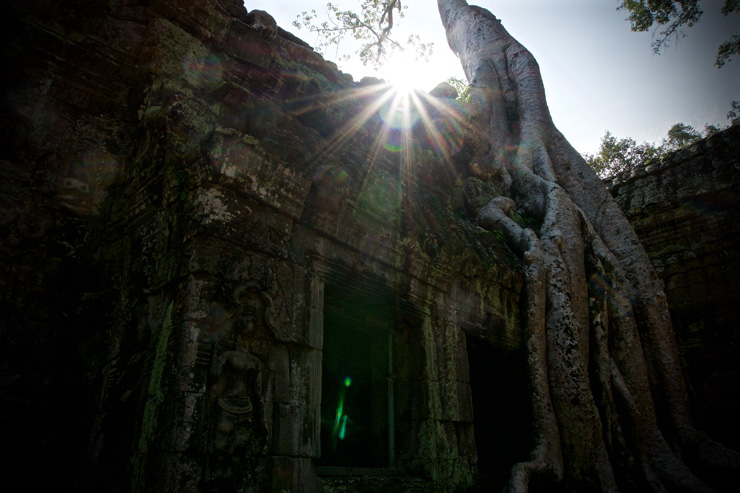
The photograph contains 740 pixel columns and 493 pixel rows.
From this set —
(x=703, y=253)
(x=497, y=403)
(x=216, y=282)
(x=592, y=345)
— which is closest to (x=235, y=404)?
(x=216, y=282)

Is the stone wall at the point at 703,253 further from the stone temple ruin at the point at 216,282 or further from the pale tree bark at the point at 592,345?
the stone temple ruin at the point at 216,282

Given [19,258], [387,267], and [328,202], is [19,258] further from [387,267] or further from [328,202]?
[387,267]

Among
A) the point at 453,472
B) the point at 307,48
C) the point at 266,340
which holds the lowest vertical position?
the point at 453,472

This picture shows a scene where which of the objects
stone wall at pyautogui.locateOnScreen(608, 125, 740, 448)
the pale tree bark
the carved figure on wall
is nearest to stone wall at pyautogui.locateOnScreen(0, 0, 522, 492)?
the carved figure on wall

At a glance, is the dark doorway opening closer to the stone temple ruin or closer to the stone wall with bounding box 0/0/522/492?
the stone temple ruin

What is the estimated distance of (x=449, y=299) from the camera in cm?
404

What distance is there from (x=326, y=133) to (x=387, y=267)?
174cm

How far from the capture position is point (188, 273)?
2246mm

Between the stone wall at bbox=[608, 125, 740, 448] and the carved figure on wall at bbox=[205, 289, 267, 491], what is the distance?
4.97m

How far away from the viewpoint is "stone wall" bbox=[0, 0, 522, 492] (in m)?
2.22

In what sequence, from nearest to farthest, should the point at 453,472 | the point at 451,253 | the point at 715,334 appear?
the point at 453,472, the point at 451,253, the point at 715,334

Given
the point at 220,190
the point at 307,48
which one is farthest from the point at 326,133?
the point at 220,190

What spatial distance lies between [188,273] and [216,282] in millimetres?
→ 139

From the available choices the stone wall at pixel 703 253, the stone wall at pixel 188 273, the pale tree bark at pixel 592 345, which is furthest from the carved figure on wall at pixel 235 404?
the stone wall at pixel 703 253
